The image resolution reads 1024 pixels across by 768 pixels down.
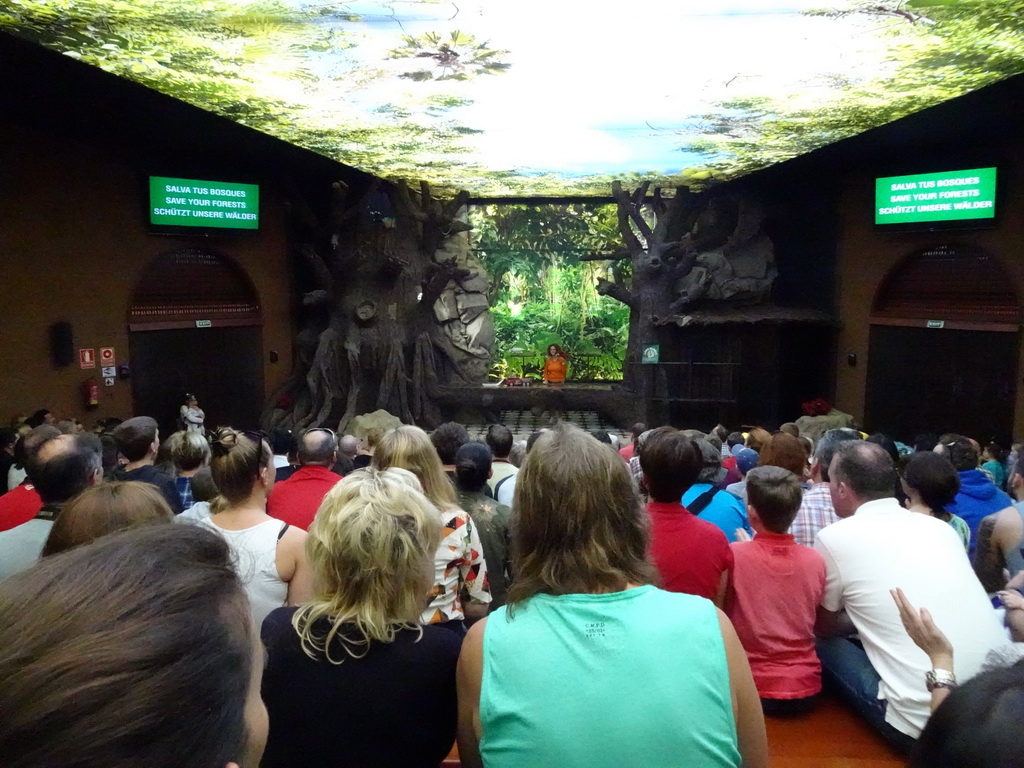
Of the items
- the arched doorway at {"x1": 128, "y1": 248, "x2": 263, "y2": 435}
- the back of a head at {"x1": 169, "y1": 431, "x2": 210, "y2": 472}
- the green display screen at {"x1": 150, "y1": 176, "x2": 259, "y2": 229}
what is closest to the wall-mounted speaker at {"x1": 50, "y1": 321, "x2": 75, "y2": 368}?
the arched doorway at {"x1": 128, "y1": 248, "x2": 263, "y2": 435}

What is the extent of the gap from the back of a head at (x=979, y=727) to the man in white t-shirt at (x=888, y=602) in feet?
5.31

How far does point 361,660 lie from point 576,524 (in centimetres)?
54

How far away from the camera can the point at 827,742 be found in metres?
2.36

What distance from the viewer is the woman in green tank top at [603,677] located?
132cm

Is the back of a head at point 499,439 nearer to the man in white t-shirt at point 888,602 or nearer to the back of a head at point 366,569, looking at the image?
the man in white t-shirt at point 888,602

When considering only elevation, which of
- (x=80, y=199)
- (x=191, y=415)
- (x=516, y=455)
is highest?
(x=80, y=199)

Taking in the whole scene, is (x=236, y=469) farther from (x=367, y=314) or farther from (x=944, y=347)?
(x=944, y=347)

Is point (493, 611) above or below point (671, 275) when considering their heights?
below

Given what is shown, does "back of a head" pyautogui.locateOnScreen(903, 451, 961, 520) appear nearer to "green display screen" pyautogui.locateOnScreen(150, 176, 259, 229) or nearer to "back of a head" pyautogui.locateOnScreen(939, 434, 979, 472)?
"back of a head" pyautogui.locateOnScreen(939, 434, 979, 472)

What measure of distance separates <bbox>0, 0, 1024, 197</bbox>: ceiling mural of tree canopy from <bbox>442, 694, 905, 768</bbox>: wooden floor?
17.1 feet

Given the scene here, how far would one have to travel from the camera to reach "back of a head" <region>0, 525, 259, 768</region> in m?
0.64

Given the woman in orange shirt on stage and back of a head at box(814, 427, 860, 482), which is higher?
back of a head at box(814, 427, 860, 482)

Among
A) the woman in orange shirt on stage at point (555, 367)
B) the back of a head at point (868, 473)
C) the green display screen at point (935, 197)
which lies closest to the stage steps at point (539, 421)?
the woman in orange shirt on stage at point (555, 367)

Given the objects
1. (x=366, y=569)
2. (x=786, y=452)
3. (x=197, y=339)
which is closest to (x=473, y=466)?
(x=366, y=569)
